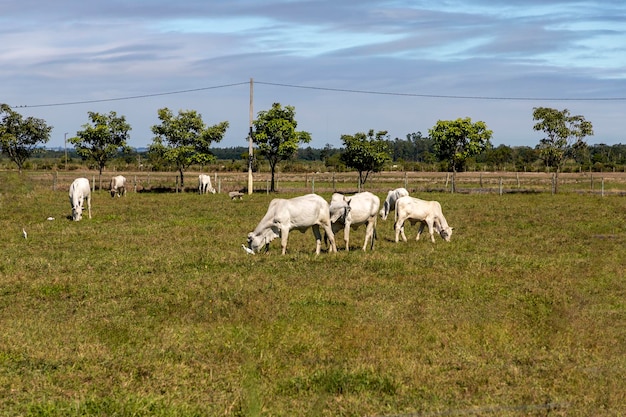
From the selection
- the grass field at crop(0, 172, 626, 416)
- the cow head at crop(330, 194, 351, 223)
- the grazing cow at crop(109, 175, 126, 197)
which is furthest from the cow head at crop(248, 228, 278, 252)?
the grazing cow at crop(109, 175, 126, 197)

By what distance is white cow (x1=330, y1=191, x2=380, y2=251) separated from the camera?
2166 cm

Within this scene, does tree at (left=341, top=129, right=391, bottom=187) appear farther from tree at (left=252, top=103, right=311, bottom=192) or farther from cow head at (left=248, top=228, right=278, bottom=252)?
cow head at (left=248, top=228, right=278, bottom=252)

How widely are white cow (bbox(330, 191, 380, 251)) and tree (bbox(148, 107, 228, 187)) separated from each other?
35.7m

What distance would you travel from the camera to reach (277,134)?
5506 cm

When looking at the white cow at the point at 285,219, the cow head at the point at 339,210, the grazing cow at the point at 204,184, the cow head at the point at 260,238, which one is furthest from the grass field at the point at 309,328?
the grazing cow at the point at 204,184

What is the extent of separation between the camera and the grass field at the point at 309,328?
29.8ft

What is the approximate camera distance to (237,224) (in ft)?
92.6

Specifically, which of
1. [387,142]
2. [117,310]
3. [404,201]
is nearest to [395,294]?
[117,310]

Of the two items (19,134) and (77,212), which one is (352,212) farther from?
(19,134)

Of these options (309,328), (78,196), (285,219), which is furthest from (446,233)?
(78,196)

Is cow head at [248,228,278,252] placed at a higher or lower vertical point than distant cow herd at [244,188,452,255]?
lower

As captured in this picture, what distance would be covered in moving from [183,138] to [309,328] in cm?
4616

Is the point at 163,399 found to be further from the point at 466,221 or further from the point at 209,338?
the point at 466,221

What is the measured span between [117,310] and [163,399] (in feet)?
16.3
